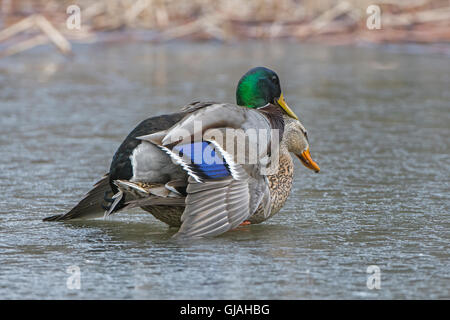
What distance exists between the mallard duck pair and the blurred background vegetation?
28.2 feet

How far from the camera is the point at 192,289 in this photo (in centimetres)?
322

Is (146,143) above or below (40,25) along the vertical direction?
below

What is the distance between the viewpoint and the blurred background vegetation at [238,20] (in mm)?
12977

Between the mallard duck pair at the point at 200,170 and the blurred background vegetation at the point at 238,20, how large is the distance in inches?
339

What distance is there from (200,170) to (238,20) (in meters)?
10.9

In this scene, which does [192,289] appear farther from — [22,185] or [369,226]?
[22,185]

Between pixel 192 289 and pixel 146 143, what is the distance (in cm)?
91

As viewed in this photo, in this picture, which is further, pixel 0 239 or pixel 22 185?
pixel 22 185

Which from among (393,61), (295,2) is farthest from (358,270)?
(295,2)

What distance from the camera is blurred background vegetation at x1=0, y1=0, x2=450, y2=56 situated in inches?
511
